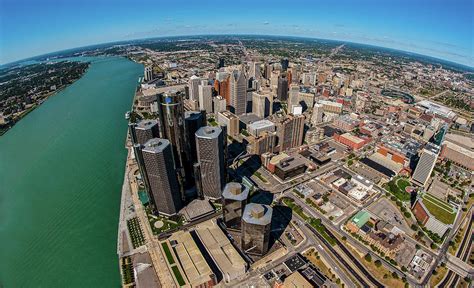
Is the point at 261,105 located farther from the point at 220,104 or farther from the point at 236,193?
the point at 236,193

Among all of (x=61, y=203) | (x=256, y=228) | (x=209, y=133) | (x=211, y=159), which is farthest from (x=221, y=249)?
(x=61, y=203)

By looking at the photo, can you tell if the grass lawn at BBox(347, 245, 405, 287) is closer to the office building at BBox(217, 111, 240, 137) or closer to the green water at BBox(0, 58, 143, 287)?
the green water at BBox(0, 58, 143, 287)

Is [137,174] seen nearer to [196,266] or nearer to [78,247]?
[78,247]

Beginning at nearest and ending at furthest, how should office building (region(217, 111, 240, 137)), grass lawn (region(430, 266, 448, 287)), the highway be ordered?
1. grass lawn (region(430, 266, 448, 287))
2. the highway
3. office building (region(217, 111, 240, 137))

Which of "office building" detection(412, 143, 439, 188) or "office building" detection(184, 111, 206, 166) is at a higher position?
"office building" detection(184, 111, 206, 166)

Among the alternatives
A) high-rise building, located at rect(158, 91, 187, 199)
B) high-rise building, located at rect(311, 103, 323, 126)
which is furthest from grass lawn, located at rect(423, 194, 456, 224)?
high-rise building, located at rect(158, 91, 187, 199)

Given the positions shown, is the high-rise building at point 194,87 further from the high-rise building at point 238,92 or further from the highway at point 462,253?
the highway at point 462,253

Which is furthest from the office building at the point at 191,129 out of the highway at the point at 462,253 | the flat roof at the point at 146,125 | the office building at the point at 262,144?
the highway at the point at 462,253
